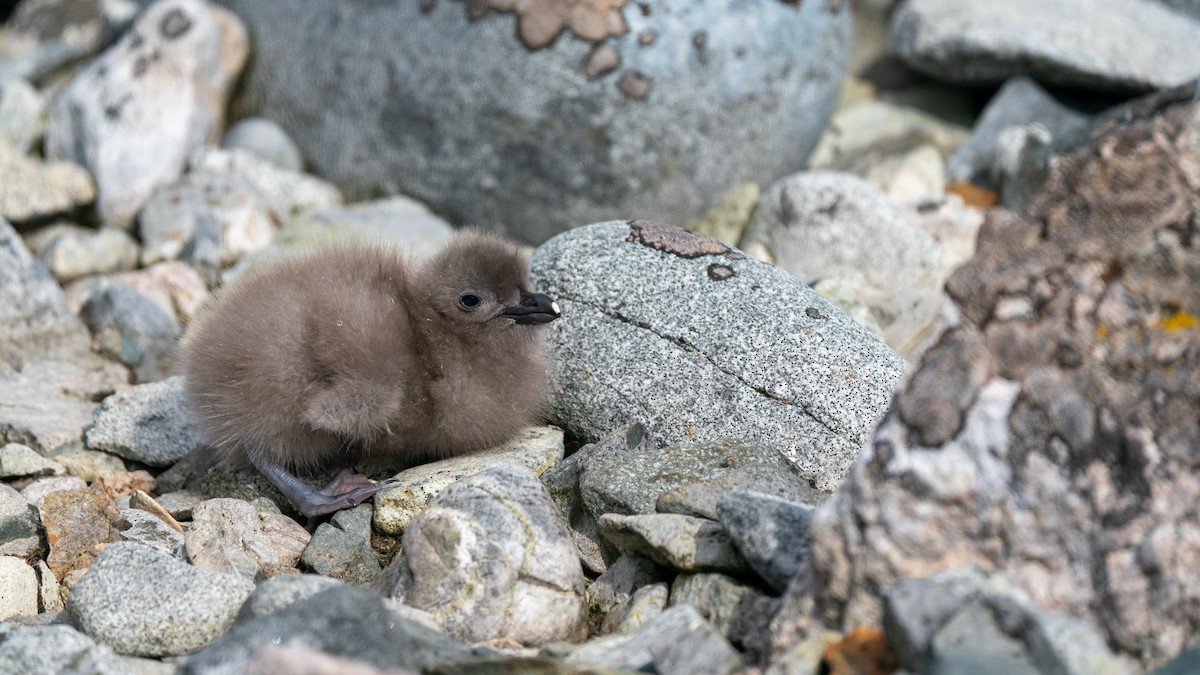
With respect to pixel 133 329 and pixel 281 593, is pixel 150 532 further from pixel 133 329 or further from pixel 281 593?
pixel 133 329

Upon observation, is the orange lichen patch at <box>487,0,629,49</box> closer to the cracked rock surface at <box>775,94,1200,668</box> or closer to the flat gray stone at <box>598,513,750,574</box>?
the flat gray stone at <box>598,513,750,574</box>

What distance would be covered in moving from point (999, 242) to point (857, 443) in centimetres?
142

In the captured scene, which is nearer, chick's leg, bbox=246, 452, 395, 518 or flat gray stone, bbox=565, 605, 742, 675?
flat gray stone, bbox=565, 605, 742, 675

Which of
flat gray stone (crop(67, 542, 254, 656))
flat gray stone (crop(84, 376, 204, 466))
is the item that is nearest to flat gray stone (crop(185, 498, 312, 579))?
flat gray stone (crop(67, 542, 254, 656))

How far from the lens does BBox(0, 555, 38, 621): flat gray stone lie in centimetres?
356

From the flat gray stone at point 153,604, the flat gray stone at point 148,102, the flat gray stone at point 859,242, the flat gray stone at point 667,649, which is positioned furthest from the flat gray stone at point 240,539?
the flat gray stone at point 148,102

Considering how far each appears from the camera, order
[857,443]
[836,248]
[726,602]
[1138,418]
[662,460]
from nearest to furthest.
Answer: [1138,418] < [726,602] < [662,460] < [857,443] < [836,248]

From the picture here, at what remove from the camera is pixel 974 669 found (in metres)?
2.26

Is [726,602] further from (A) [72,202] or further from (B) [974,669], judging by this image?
(A) [72,202]

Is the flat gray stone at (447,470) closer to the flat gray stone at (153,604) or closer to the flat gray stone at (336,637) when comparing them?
the flat gray stone at (153,604)

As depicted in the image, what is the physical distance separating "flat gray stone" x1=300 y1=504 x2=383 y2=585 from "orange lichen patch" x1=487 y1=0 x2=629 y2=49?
11.3ft

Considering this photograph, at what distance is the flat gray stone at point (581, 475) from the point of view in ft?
11.9

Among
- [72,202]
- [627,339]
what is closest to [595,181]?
[627,339]

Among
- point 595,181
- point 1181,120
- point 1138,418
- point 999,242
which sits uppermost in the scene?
point 1181,120
